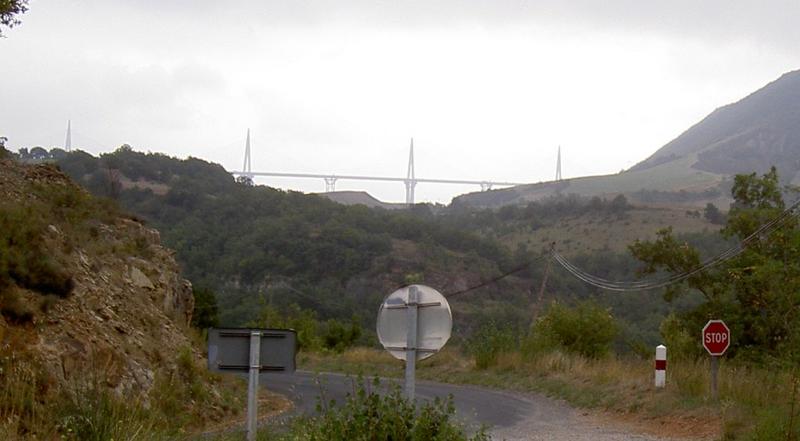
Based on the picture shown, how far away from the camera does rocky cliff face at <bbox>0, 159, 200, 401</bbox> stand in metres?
17.2

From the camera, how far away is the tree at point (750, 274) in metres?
26.9

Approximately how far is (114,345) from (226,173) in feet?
266

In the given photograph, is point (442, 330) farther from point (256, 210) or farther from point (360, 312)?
point (256, 210)

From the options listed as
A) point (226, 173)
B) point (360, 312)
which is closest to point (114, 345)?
point (360, 312)

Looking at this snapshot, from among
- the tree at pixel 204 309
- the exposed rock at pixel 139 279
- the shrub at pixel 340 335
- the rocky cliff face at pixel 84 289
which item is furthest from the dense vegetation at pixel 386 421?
the shrub at pixel 340 335

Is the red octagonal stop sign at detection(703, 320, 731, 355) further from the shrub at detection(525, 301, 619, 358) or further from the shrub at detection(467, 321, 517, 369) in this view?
the shrub at detection(525, 301, 619, 358)

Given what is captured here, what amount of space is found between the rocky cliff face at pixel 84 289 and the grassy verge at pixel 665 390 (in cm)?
449

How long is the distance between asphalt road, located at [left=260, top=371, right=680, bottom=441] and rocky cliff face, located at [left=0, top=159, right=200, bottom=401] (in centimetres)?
342

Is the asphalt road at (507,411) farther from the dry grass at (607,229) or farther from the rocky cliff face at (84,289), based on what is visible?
the dry grass at (607,229)

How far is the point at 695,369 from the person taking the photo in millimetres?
21297

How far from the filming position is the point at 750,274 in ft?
94.0

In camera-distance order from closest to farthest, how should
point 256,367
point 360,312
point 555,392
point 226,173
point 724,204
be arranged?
1. point 256,367
2. point 555,392
3. point 360,312
4. point 226,173
5. point 724,204

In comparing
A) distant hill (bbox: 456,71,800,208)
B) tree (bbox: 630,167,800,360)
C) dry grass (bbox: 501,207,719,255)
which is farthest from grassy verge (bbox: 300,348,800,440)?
distant hill (bbox: 456,71,800,208)

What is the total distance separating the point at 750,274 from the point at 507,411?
10175 mm
